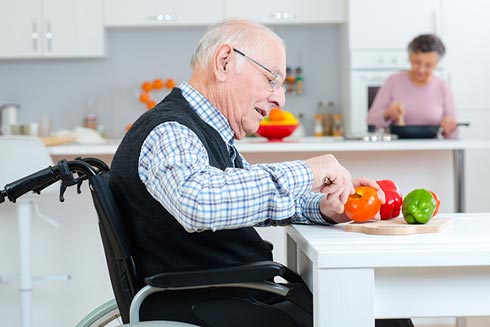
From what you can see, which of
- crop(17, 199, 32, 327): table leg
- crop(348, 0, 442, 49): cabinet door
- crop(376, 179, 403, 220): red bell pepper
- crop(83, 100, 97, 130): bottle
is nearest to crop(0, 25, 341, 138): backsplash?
crop(83, 100, 97, 130): bottle

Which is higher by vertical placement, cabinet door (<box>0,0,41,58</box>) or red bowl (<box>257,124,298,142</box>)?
cabinet door (<box>0,0,41,58</box>)

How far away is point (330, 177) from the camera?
58.9 inches

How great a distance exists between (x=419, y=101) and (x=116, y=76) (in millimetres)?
2292

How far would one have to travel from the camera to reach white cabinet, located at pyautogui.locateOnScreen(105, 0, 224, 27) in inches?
221

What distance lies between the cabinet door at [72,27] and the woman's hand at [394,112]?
2092mm

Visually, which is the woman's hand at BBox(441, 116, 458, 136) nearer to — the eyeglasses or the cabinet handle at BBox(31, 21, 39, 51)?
the eyeglasses

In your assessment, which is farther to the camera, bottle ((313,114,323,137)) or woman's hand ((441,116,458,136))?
bottle ((313,114,323,137))

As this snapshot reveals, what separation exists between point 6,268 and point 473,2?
3.48 metres

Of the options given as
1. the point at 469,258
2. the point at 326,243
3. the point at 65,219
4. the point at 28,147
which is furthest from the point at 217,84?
the point at 65,219

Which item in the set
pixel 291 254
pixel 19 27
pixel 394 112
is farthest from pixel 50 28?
pixel 291 254

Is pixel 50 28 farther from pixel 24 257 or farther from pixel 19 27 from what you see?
pixel 24 257

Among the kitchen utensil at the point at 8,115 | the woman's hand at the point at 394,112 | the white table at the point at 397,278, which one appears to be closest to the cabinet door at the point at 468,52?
the woman's hand at the point at 394,112

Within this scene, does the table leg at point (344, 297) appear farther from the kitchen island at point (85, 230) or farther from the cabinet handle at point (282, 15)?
the cabinet handle at point (282, 15)

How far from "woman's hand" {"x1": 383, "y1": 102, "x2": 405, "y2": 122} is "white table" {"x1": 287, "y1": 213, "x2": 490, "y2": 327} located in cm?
314
